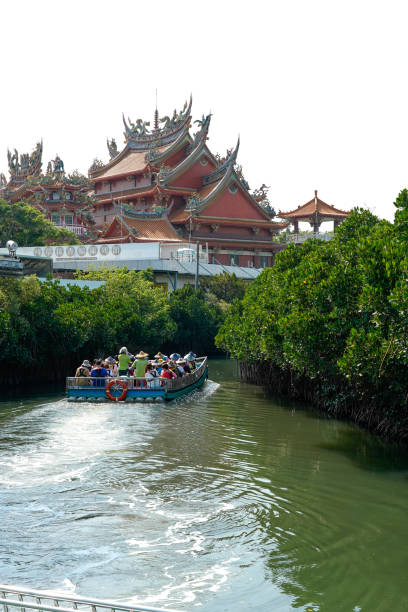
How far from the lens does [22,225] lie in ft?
157

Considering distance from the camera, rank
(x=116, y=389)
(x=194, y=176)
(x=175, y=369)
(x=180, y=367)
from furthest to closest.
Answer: (x=194, y=176) → (x=180, y=367) → (x=175, y=369) → (x=116, y=389)

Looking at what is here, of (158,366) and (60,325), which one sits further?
(60,325)

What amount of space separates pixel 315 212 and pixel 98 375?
1564 inches

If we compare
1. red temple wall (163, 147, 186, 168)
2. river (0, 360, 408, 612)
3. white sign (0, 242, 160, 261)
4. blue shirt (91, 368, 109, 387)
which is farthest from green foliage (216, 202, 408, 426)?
red temple wall (163, 147, 186, 168)

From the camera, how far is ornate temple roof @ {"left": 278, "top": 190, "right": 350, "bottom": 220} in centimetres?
5725

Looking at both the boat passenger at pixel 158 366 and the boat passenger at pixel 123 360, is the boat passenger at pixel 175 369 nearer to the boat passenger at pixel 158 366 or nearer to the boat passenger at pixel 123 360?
the boat passenger at pixel 158 366

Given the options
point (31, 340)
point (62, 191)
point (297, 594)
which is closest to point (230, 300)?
point (31, 340)

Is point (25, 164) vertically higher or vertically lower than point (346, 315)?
higher

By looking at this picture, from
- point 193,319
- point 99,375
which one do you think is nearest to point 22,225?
point 193,319

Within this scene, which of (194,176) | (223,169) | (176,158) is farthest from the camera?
(176,158)

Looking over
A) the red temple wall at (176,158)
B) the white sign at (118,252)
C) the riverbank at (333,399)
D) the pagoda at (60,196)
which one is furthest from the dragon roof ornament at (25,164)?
the riverbank at (333,399)

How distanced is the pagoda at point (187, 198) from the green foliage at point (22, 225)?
4.51 metres

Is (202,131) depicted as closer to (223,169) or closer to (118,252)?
(223,169)

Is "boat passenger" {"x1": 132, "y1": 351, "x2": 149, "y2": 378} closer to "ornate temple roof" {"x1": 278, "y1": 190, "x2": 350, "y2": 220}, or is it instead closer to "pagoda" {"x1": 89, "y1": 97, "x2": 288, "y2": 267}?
"pagoda" {"x1": 89, "y1": 97, "x2": 288, "y2": 267}
